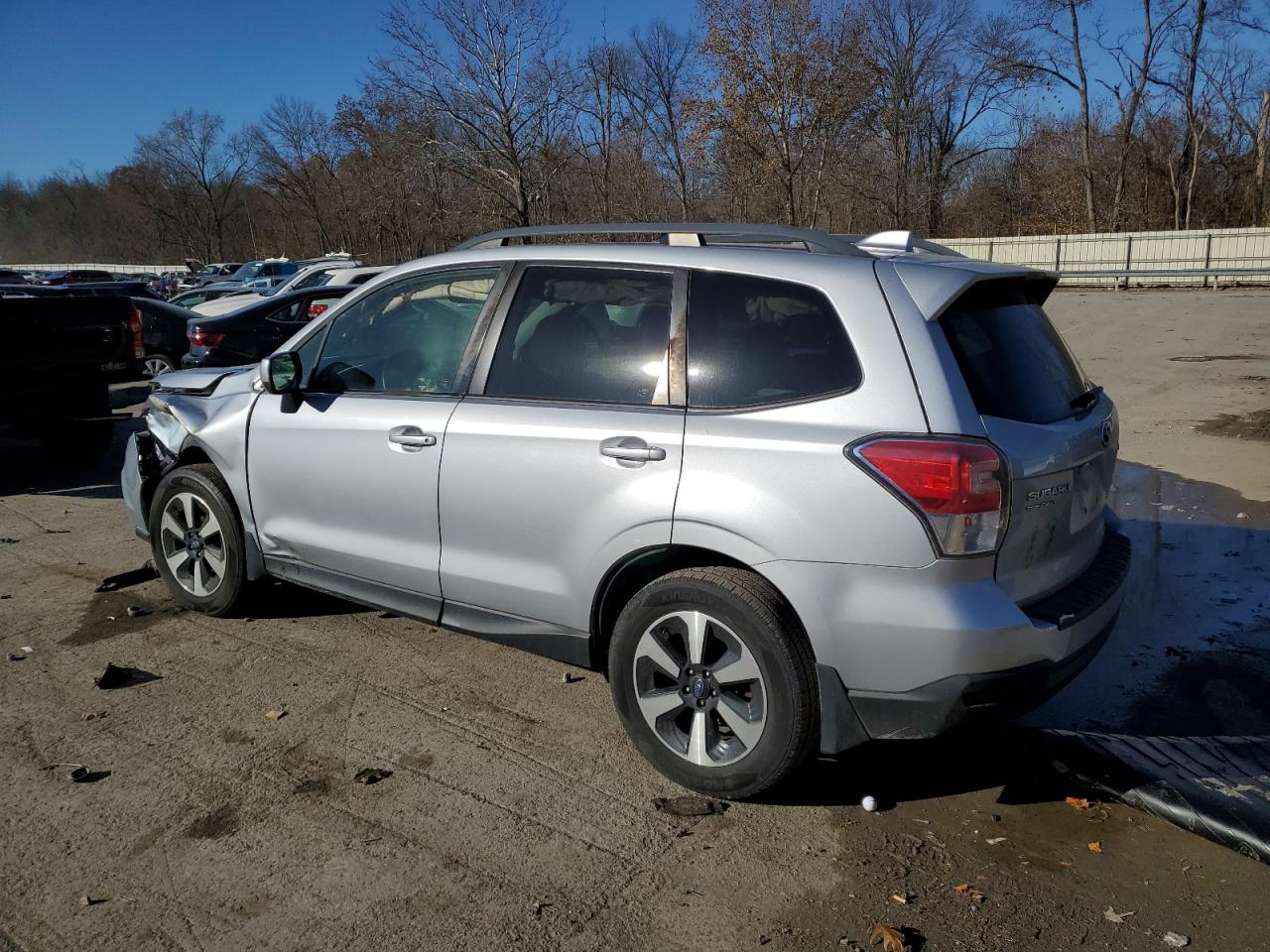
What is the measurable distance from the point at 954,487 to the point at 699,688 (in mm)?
1092

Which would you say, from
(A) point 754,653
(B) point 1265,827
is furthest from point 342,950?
(B) point 1265,827

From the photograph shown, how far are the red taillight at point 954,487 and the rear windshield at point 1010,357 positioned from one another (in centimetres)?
23

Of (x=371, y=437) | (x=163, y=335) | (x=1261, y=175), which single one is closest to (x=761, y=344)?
(x=371, y=437)

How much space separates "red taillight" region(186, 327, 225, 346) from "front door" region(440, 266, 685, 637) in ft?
35.5

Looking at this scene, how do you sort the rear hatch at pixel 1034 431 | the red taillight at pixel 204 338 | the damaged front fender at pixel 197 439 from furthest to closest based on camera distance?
the red taillight at pixel 204 338, the damaged front fender at pixel 197 439, the rear hatch at pixel 1034 431

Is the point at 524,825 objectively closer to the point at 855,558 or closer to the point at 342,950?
the point at 342,950

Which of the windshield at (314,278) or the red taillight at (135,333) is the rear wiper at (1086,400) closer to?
the red taillight at (135,333)

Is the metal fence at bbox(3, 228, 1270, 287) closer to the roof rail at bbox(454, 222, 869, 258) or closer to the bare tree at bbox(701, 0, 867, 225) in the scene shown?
the bare tree at bbox(701, 0, 867, 225)

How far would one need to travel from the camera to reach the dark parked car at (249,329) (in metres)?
13.4

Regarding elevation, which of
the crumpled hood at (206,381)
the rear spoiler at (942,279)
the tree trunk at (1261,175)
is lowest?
the crumpled hood at (206,381)

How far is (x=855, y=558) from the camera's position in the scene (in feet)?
9.91

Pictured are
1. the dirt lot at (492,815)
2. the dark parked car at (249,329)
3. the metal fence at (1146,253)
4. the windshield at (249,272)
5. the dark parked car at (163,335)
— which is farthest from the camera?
the windshield at (249,272)

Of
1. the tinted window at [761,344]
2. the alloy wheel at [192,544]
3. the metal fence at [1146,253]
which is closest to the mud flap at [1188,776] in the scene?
the tinted window at [761,344]

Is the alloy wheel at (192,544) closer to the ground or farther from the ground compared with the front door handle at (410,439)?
closer to the ground
